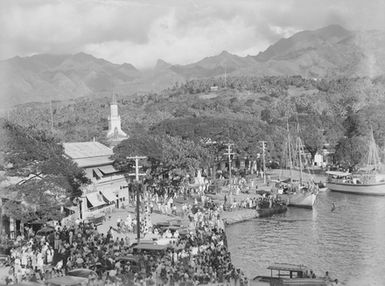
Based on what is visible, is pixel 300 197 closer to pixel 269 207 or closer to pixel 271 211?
pixel 269 207

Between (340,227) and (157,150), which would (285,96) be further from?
(340,227)

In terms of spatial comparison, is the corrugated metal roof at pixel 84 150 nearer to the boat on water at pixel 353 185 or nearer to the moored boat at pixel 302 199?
the moored boat at pixel 302 199

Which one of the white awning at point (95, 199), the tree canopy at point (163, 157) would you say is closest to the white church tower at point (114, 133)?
the tree canopy at point (163, 157)

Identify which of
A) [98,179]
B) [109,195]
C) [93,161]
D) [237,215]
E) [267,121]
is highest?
[267,121]

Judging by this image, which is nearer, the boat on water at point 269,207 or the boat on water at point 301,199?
the boat on water at point 269,207

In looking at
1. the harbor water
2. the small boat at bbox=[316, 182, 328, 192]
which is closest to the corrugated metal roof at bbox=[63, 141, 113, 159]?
the harbor water

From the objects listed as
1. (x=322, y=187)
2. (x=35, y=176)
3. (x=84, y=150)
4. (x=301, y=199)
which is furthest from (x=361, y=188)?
(x=35, y=176)
